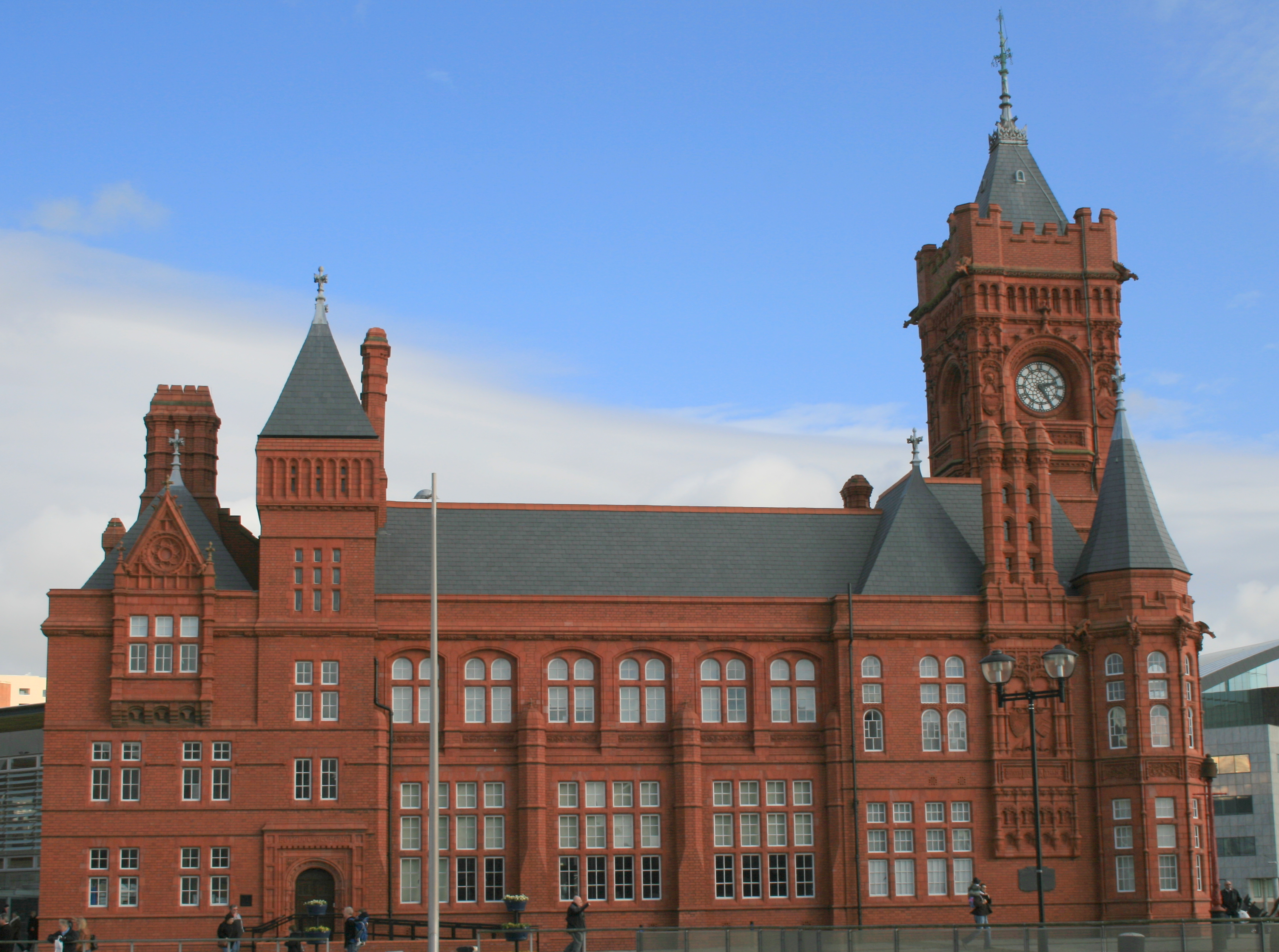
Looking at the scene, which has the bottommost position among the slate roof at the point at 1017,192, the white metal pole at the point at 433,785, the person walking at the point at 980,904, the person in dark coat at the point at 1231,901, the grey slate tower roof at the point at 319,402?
the person in dark coat at the point at 1231,901

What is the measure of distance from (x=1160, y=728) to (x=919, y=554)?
10.2 metres

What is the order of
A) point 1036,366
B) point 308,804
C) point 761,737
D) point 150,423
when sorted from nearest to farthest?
point 308,804, point 761,737, point 150,423, point 1036,366

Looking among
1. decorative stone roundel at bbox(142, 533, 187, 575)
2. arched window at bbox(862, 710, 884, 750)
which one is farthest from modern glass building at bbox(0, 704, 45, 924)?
arched window at bbox(862, 710, 884, 750)

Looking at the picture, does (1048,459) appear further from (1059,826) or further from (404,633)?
(404,633)

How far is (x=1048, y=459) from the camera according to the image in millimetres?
58938

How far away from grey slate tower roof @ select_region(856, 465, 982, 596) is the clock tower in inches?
309

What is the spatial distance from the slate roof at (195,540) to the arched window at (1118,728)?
99.4ft

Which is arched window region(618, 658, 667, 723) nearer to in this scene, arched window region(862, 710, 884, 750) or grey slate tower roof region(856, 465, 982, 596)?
arched window region(862, 710, 884, 750)

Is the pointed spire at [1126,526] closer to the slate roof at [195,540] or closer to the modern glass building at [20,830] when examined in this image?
the slate roof at [195,540]

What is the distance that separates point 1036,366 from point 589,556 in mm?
23656

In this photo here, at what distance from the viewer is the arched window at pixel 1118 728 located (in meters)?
55.9

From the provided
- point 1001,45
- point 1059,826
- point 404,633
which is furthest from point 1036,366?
point 404,633

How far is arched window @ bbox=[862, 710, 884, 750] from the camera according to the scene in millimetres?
55688

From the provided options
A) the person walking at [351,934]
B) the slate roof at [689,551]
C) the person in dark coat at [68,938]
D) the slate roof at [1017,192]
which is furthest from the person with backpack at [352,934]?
the slate roof at [1017,192]
